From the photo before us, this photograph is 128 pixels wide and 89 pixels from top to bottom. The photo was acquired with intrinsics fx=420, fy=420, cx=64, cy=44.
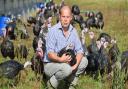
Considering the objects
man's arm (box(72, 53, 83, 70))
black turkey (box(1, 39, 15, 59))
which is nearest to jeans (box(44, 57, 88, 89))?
man's arm (box(72, 53, 83, 70))

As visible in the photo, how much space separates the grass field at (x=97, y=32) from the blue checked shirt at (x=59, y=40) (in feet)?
2.48

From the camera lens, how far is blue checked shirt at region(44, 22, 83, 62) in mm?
6965

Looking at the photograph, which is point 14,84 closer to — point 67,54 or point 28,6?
point 67,54

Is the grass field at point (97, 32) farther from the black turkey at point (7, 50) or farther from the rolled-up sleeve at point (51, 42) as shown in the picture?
the rolled-up sleeve at point (51, 42)

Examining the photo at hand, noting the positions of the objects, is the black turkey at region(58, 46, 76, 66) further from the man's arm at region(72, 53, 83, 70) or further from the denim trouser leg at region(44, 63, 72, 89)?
the denim trouser leg at region(44, 63, 72, 89)

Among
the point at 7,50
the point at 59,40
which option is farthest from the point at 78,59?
the point at 7,50

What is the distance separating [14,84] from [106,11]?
1177cm

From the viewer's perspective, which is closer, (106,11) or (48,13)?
(48,13)

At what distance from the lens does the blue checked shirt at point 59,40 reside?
696 cm

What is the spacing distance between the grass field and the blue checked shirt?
2.48ft

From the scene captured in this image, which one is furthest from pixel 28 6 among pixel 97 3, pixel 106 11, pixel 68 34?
pixel 68 34

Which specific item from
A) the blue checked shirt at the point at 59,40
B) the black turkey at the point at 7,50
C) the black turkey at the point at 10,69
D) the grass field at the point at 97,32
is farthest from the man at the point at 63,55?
the black turkey at the point at 7,50

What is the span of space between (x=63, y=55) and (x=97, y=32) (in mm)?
7208

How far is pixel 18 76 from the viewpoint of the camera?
26.5 feet
